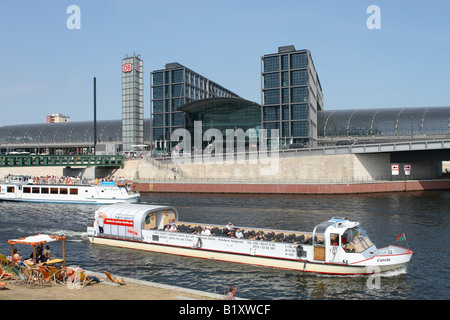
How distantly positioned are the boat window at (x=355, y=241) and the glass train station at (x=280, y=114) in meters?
73.6

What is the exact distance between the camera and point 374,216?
45281 millimetres

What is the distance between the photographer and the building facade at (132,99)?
11438 centimetres

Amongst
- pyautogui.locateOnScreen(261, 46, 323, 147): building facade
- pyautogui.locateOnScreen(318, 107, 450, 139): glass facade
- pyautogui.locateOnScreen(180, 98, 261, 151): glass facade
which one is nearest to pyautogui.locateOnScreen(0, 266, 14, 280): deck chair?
pyautogui.locateOnScreen(261, 46, 323, 147): building facade

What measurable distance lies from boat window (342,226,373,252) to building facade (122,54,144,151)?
99035 mm

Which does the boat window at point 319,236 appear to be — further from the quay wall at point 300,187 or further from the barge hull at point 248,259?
the quay wall at point 300,187

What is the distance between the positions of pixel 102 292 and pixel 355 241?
15.7 meters

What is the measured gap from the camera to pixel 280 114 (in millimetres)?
106875

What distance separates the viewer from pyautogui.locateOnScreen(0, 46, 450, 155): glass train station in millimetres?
105250

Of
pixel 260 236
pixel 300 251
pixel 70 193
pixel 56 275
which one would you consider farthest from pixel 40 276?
pixel 70 193

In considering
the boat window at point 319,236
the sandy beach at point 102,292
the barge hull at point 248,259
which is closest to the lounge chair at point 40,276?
the sandy beach at point 102,292

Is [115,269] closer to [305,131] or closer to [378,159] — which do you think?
[378,159]

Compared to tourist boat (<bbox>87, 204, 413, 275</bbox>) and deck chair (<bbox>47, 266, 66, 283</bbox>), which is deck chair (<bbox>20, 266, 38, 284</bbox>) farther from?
tourist boat (<bbox>87, 204, 413, 275</bbox>)
